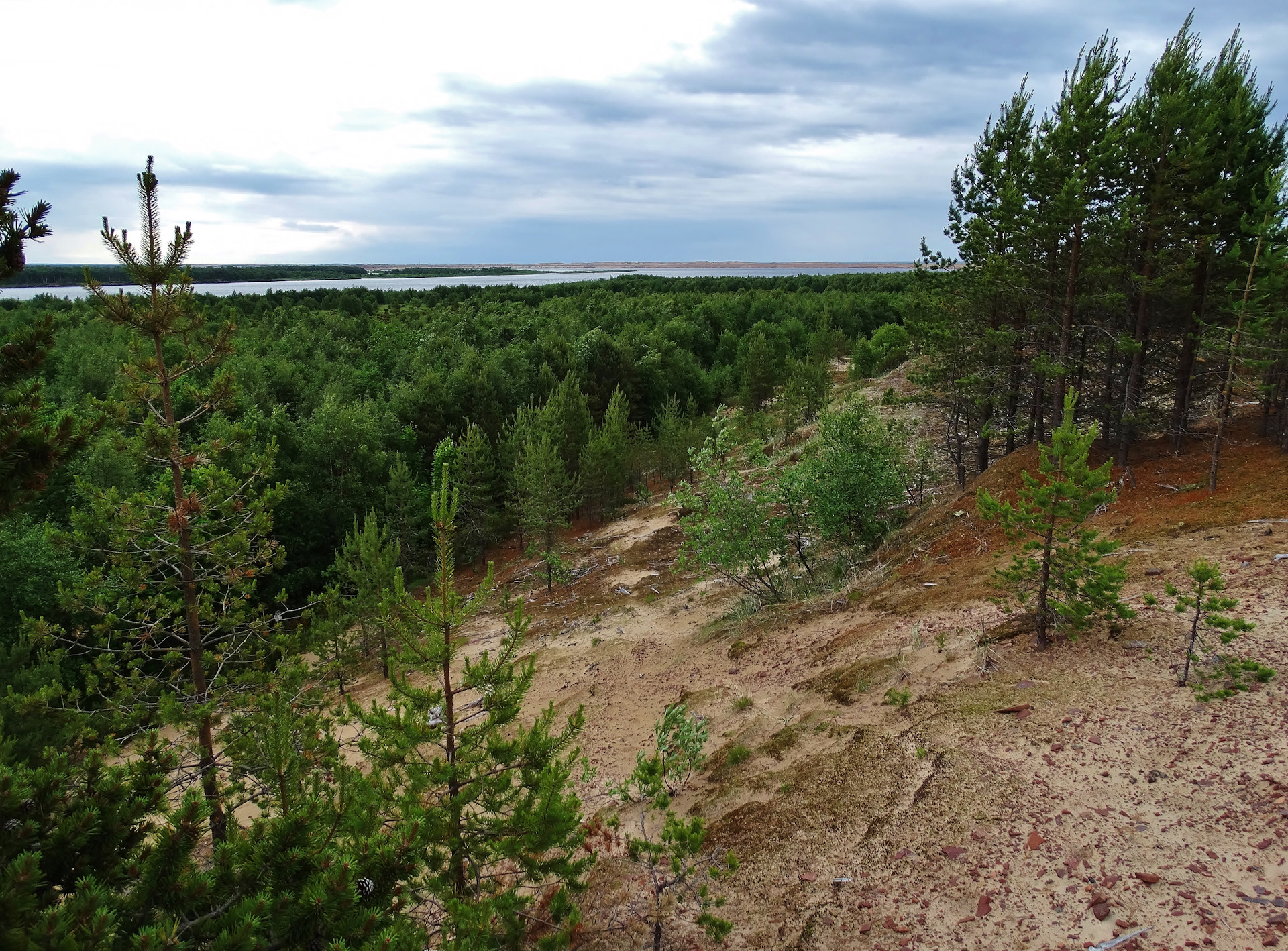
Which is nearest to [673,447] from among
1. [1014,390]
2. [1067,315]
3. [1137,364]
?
[1014,390]

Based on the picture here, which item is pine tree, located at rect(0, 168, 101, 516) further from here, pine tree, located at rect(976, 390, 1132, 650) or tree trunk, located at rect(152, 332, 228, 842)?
pine tree, located at rect(976, 390, 1132, 650)

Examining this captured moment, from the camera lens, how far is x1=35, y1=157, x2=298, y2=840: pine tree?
8.38 metres

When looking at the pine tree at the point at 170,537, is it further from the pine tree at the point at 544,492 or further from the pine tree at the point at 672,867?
the pine tree at the point at 544,492

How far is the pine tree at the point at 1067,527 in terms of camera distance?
7.90 meters

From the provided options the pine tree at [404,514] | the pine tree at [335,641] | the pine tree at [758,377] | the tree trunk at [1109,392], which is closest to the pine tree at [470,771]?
the pine tree at [335,641]

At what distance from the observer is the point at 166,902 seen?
381 cm

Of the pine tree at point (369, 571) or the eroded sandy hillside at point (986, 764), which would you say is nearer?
the eroded sandy hillside at point (986, 764)

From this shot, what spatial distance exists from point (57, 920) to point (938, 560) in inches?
574

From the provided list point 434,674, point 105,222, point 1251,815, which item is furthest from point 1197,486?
point 105,222

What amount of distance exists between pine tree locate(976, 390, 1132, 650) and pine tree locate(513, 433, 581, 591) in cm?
1800

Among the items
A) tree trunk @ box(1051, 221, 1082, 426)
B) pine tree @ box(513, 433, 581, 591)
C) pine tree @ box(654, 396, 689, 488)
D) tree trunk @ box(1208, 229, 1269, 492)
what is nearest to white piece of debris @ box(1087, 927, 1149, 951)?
tree trunk @ box(1208, 229, 1269, 492)

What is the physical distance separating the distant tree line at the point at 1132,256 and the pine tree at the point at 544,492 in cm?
1344

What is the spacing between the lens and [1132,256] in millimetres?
16281

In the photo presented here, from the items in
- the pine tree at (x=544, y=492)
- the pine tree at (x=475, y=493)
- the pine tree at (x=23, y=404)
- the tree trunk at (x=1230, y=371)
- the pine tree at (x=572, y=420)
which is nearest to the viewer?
the pine tree at (x=23, y=404)
